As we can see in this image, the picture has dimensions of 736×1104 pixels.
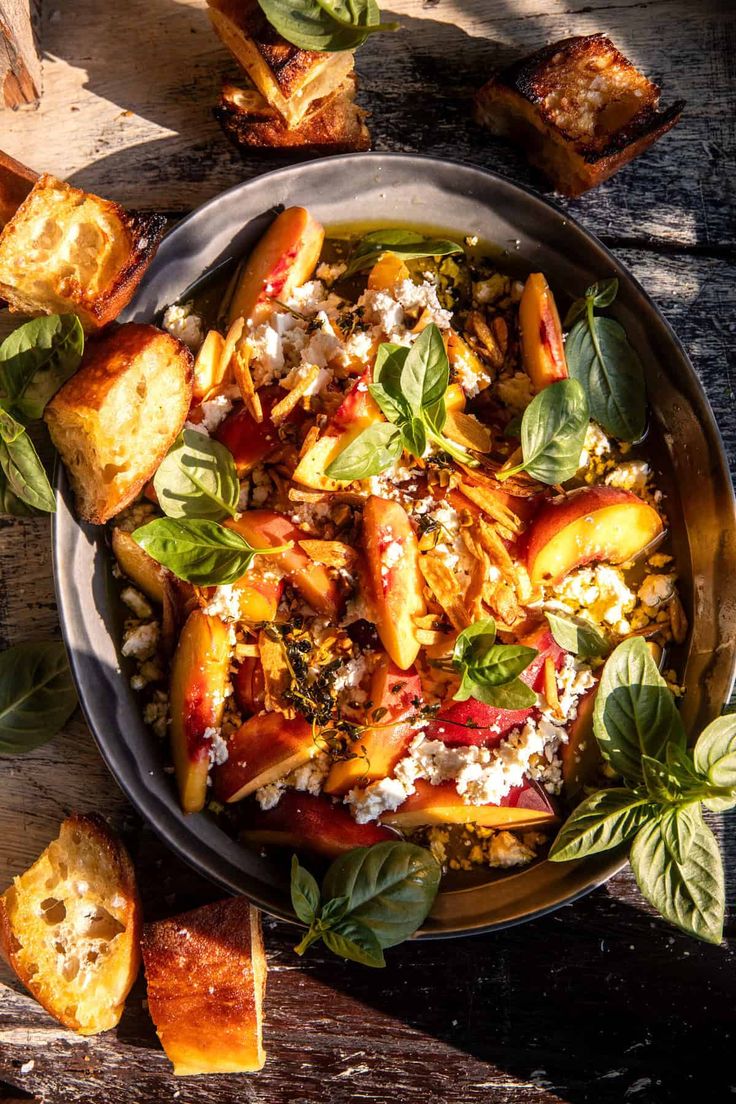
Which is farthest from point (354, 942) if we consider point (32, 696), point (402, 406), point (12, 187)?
point (12, 187)

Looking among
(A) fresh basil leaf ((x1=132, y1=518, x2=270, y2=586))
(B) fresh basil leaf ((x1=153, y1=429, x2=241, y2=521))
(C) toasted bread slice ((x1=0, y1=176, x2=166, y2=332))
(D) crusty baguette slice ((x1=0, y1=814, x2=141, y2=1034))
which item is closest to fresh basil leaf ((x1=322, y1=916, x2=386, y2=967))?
(D) crusty baguette slice ((x1=0, y1=814, x2=141, y2=1034))

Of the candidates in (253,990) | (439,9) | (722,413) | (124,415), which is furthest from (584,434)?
(253,990)

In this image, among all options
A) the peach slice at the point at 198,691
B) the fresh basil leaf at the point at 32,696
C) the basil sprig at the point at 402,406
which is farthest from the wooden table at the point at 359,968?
the basil sprig at the point at 402,406

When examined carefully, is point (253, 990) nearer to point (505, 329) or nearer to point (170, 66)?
point (505, 329)

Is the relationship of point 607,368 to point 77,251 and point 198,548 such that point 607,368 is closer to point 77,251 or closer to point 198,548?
point 198,548

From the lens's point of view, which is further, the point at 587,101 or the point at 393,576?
the point at 587,101
